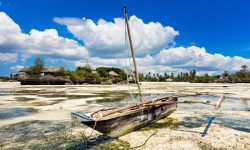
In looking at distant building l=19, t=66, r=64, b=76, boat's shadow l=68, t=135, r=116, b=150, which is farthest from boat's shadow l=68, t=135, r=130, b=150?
distant building l=19, t=66, r=64, b=76

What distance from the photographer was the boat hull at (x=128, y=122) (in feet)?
25.4

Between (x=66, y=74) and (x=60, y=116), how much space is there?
62050 mm

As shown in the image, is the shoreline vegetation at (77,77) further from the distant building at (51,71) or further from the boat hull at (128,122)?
the boat hull at (128,122)

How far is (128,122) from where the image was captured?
9156mm

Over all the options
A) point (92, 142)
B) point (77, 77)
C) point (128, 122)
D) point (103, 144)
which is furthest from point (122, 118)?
point (77, 77)

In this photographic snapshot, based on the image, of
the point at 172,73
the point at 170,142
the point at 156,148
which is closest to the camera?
the point at 156,148

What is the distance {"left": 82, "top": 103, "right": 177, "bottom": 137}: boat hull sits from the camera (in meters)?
7.76

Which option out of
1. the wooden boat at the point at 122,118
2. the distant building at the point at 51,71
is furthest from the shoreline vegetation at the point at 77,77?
the wooden boat at the point at 122,118

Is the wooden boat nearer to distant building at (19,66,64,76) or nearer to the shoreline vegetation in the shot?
the shoreline vegetation

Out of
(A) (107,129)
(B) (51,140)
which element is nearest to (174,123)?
(A) (107,129)

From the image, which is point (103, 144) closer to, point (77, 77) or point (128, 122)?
point (128, 122)

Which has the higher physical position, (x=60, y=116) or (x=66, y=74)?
(x=66, y=74)

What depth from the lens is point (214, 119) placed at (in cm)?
1247

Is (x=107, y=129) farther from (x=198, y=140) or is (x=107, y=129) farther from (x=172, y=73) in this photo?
(x=172, y=73)
